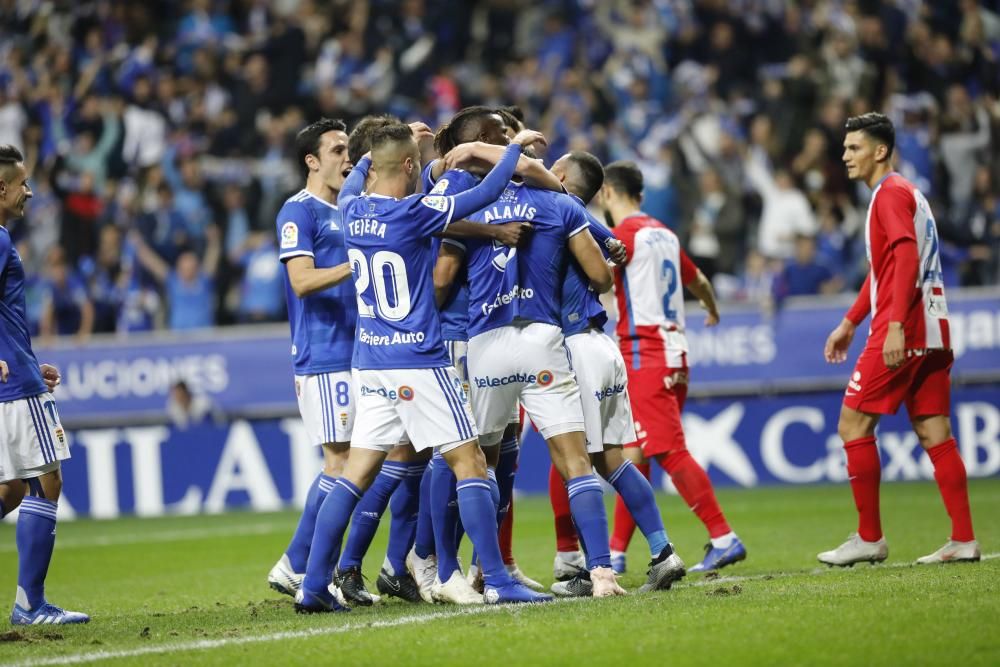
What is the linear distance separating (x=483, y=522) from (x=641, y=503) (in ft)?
3.21

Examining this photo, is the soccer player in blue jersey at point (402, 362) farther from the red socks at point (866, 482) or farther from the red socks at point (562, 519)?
the red socks at point (866, 482)

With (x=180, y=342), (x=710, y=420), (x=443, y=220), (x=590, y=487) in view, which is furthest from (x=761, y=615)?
(x=180, y=342)

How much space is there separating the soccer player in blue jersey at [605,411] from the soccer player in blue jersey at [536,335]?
0.24 m

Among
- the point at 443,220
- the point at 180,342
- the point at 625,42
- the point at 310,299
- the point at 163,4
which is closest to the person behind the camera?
the point at 443,220

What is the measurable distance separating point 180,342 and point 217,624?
9.92 metres

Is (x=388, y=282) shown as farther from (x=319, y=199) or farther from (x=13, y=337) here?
(x=13, y=337)

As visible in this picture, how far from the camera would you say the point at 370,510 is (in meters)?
6.89

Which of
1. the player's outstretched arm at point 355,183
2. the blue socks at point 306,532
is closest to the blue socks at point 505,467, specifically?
the blue socks at point 306,532

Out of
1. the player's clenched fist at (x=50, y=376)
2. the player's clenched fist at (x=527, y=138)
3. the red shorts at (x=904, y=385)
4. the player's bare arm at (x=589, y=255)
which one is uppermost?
the player's clenched fist at (x=527, y=138)

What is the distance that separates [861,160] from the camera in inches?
304

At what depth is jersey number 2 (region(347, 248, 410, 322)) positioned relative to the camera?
6383 mm

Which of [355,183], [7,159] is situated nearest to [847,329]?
[355,183]

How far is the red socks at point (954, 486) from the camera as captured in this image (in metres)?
7.44

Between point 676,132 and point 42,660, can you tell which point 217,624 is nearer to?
point 42,660
